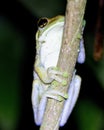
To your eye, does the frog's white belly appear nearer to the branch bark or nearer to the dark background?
the dark background

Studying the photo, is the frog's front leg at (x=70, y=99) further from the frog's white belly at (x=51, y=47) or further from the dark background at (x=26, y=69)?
the dark background at (x=26, y=69)

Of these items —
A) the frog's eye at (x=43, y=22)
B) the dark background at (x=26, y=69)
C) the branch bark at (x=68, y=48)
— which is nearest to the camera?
the branch bark at (x=68, y=48)

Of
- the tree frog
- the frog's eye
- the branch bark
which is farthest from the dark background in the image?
the branch bark

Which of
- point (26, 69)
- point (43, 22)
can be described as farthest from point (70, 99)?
point (26, 69)

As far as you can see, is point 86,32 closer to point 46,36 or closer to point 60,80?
point 46,36

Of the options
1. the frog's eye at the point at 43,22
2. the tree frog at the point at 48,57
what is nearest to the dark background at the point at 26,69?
the tree frog at the point at 48,57

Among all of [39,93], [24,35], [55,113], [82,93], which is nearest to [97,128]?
[82,93]

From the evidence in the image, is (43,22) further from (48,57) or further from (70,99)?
(70,99)
